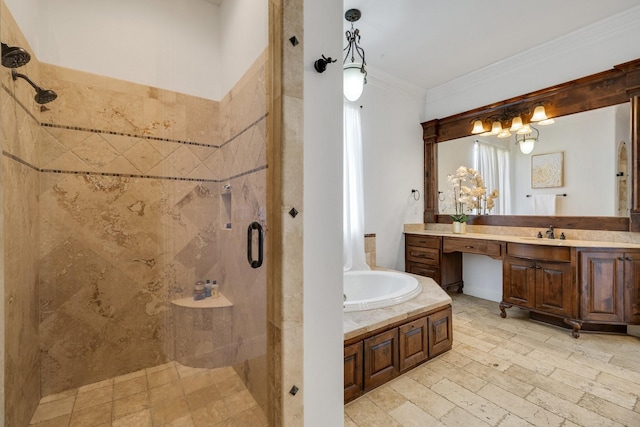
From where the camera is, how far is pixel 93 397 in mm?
1635

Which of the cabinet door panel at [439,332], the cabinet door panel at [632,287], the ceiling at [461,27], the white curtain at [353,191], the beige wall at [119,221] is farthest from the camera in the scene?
the white curtain at [353,191]

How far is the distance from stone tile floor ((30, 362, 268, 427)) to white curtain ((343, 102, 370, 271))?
5.98ft

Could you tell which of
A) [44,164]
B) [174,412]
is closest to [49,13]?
[44,164]

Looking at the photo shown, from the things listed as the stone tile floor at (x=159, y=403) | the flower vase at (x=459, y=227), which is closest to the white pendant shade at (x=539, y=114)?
the flower vase at (x=459, y=227)

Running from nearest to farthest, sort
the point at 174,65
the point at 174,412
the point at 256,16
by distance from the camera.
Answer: the point at 256,16
the point at 174,412
the point at 174,65

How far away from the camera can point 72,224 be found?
1.74 m

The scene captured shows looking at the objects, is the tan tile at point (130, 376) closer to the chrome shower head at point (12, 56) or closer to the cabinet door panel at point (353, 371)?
the cabinet door panel at point (353, 371)

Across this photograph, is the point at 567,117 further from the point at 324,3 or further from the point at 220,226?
the point at 220,226

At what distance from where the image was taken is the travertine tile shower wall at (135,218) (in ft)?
5.43

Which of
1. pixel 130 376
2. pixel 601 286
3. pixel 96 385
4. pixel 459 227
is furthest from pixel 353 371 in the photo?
pixel 459 227

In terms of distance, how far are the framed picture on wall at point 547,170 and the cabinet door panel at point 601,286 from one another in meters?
0.96

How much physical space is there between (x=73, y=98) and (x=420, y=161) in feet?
12.8

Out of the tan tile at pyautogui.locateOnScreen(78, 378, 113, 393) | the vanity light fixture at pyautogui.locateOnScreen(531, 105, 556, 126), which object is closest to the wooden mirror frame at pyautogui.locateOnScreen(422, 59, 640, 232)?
the vanity light fixture at pyautogui.locateOnScreen(531, 105, 556, 126)

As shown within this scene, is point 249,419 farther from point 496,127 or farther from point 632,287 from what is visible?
point 496,127
